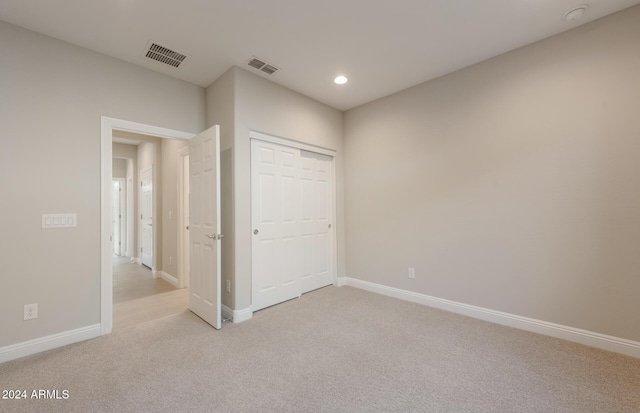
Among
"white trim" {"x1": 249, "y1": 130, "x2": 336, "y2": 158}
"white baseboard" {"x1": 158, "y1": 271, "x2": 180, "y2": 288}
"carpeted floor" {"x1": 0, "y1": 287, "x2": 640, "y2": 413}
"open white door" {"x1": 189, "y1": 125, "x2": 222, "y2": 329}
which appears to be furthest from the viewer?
"white baseboard" {"x1": 158, "y1": 271, "x2": 180, "y2": 288}

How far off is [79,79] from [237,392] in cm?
317

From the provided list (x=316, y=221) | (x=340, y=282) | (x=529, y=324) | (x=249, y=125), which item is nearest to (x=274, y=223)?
(x=316, y=221)

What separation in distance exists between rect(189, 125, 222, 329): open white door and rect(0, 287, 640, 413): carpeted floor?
28cm

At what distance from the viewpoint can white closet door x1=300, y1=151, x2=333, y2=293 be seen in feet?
12.5

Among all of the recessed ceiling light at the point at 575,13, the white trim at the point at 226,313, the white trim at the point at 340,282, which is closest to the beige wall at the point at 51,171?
the white trim at the point at 226,313

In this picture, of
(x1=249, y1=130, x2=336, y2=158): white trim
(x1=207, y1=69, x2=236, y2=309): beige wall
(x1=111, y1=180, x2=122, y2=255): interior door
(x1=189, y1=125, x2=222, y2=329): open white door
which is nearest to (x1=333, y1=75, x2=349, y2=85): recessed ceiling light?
(x1=249, y1=130, x2=336, y2=158): white trim

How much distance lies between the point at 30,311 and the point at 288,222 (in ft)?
8.41

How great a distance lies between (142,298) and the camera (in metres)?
3.68

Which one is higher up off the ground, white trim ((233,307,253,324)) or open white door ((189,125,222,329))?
open white door ((189,125,222,329))

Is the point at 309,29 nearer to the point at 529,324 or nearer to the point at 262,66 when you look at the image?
the point at 262,66

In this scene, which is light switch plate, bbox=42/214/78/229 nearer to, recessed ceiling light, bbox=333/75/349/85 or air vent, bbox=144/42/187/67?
air vent, bbox=144/42/187/67

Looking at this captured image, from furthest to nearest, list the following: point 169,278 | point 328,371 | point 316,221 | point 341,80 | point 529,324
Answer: point 169,278 < point 316,221 < point 341,80 < point 529,324 < point 328,371

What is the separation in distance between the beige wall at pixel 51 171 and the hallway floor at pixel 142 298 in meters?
0.55

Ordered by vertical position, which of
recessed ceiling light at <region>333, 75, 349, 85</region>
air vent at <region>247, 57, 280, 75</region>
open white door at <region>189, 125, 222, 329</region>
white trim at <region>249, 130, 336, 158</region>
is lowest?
open white door at <region>189, 125, 222, 329</region>
